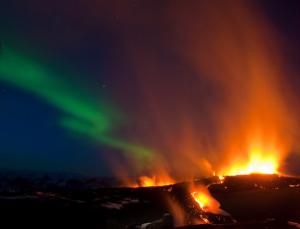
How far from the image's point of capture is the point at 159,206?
186 feet

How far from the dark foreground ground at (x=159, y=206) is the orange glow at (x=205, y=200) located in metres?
1.43

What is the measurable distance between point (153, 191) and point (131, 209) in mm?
17542

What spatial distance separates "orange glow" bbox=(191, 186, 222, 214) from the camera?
55294 mm

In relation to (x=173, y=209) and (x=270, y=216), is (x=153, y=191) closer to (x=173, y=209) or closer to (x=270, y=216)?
(x=173, y=209)

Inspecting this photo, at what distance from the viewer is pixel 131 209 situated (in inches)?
2004

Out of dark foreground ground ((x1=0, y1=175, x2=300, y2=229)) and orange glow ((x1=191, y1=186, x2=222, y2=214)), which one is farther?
orange glow ((x1=191, y1=186, x2=222, y2=214))

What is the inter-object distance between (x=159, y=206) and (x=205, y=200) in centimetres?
1277

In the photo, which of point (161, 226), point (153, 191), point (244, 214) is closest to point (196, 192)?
point (153, 191)

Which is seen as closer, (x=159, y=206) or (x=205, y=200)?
(x=159, y=206)

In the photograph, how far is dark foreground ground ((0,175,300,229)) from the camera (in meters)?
41.3

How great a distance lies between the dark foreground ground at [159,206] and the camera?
1628 inches

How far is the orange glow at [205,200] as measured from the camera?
5529 cm

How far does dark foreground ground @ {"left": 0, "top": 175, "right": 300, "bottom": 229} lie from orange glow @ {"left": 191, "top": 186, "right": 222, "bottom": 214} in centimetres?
143

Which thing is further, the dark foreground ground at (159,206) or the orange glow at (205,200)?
the orange glow at (205,200)
